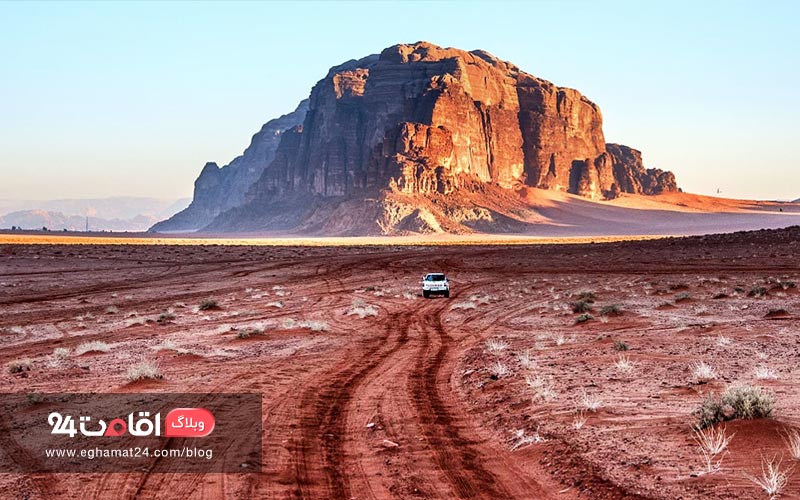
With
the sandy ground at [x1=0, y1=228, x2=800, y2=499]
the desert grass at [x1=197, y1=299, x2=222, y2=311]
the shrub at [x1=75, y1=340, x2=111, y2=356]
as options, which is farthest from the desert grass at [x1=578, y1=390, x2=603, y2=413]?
the desert grass at [x1=197, y1=299, x2=222, y2=311]

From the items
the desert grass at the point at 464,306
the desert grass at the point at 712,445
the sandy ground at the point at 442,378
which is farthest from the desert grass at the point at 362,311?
the desert grass at the point at 712,445

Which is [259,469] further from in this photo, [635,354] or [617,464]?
[635,354]

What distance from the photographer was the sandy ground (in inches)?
321

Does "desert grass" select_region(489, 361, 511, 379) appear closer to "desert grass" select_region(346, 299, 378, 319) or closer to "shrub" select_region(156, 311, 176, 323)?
"desert grass" select_region(346, 299, 378, 319)

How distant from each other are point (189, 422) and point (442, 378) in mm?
5276

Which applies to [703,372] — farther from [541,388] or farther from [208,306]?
[208,306]

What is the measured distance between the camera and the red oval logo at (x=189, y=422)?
1040 centimetres

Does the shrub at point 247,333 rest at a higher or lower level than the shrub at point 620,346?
lower

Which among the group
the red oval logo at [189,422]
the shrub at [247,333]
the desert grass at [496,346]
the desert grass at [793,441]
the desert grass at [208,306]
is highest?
the desert grass at [793,441]

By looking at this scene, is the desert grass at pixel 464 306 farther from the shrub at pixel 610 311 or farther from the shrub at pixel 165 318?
the shrub at pixel 165 318

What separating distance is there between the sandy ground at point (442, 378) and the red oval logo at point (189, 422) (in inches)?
35.3

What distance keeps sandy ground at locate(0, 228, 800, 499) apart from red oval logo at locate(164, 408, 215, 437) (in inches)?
35.3

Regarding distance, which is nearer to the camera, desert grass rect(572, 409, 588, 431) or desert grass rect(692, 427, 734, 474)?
desert grass rect(692, 427, 734, 474)

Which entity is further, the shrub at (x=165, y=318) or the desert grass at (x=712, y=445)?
the shrub at (x=165, y=318)
